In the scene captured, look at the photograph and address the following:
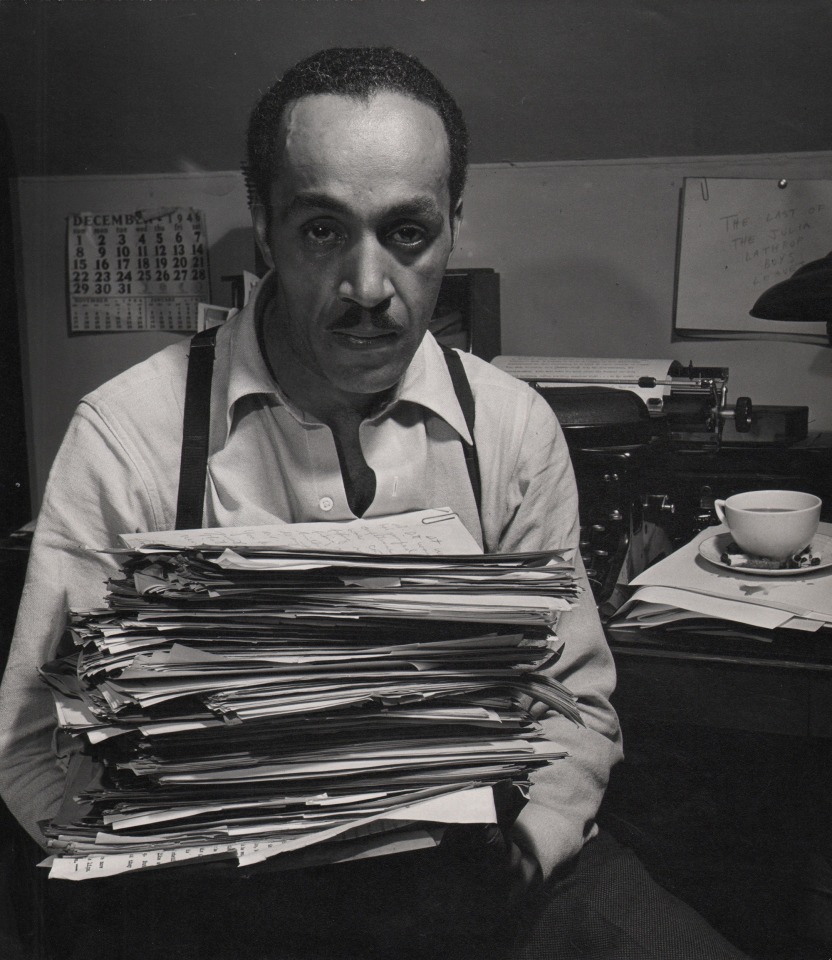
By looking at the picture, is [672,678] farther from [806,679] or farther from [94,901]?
[94,901]

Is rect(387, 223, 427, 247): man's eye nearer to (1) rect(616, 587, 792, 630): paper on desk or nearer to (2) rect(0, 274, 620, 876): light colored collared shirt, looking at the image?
(2) rect(0, 274, 620, 876): light colored collared shirt

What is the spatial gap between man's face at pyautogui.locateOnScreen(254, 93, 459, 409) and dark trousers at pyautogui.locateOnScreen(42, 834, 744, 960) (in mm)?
490

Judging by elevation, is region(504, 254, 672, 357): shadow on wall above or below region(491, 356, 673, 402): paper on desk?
above

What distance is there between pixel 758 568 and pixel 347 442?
1.91 feet

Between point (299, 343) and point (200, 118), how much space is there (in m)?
1.18

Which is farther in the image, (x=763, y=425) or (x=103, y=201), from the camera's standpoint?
(x=103, y=201)

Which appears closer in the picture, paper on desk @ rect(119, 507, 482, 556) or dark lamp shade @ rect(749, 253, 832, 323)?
paper on desk @ rect(119, 507, 482, 556)

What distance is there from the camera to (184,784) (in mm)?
636

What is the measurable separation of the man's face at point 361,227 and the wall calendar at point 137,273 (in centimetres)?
130

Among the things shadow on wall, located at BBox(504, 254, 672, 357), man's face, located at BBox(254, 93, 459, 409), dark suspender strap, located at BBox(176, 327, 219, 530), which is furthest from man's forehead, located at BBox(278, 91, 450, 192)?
shadow on wall, located at BBox(504, 254, 672, 357)

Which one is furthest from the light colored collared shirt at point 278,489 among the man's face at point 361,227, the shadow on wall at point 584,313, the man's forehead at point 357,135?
the shadow on wall at point 584,313

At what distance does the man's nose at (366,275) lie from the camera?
0.86 metres

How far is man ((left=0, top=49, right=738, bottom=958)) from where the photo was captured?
0.86 m

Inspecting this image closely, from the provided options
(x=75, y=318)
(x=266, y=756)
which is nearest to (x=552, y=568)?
(x=266, y=756)
